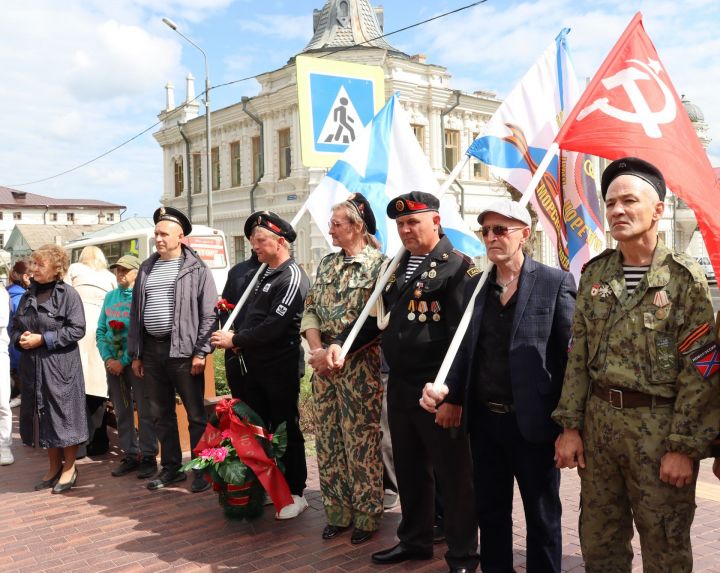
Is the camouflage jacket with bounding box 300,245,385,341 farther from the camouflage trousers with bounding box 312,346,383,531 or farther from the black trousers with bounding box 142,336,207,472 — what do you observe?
the black trousers with bounding box 142,336,207,472

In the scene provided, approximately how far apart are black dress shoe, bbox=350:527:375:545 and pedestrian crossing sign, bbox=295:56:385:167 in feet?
11.0

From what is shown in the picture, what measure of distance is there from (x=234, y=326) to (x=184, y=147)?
101 ft

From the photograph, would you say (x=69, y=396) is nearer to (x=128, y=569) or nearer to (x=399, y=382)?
(x=128, y=569)

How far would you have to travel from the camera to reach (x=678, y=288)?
8.65ft

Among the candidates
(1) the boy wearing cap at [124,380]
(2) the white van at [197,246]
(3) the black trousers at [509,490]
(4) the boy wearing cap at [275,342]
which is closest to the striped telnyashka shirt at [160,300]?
(1) the boy wearing cap at [124,380]

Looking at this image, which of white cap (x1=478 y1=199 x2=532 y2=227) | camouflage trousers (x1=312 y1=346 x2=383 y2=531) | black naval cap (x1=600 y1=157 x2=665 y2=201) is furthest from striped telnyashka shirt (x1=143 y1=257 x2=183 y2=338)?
black naval cap (x1=600 y1=157 x2=665 y2=201)

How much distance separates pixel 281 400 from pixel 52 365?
2.12 meters

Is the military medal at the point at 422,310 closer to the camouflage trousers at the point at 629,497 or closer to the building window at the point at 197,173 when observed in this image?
the camouflage trousers at the point at 629,497

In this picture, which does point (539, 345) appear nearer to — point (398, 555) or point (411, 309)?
point (411, 309)

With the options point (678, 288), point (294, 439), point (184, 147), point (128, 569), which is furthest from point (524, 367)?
point (184, 147)

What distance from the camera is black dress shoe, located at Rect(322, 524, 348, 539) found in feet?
14.2

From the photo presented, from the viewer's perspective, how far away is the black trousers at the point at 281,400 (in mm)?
4758

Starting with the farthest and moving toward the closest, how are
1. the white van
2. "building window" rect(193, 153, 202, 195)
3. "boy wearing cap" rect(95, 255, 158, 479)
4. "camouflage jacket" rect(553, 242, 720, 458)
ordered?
"building window" rect(193, 153, 202, 195), the white van, "boy wearing cap" rect(95, 255, 158, 479), "camouflage jacket" rect(553, 242, 720, 458)

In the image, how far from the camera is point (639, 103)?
11.7 ft
